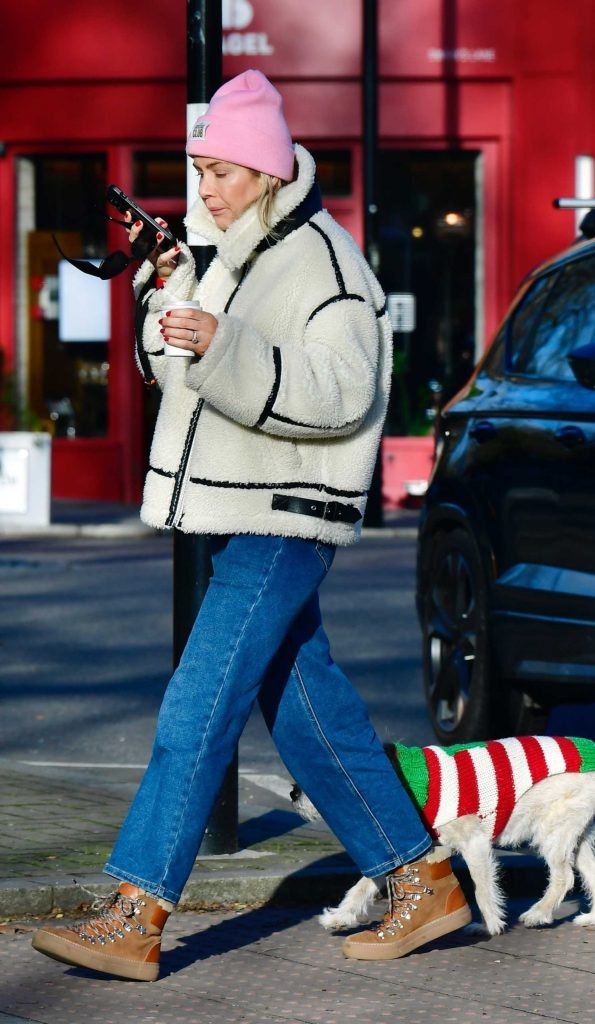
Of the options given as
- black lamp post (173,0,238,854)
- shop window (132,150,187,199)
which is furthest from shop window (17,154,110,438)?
black lamp post (173,0,238,854)

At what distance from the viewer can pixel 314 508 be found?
4316 millimetres

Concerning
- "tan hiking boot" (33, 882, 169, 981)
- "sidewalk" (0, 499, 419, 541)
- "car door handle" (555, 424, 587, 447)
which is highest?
"car door handle" (555, 424, 587, 447)

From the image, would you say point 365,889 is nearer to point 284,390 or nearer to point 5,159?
point 284,390

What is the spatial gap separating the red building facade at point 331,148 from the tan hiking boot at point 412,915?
16130 millimetres

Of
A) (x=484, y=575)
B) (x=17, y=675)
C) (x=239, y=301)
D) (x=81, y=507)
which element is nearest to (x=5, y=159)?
(x=81, y=507)

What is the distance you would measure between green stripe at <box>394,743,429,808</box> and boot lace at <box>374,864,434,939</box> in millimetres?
188

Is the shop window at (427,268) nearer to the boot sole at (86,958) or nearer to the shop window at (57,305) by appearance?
the shop window at (57,305)

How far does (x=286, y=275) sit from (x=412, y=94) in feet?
55.1

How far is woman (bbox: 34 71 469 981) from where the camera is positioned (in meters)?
4.27

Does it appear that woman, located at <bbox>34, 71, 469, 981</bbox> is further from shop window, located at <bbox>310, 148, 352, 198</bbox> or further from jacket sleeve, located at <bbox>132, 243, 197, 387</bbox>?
shop window, located at <bbox>310, 148, 352, 198</bbox>

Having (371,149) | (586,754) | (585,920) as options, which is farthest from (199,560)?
(371,149)

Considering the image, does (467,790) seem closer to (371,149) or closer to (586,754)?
(586,754)

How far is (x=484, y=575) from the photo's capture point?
680cm

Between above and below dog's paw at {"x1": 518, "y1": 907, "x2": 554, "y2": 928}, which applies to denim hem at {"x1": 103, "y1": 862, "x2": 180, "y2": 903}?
above
